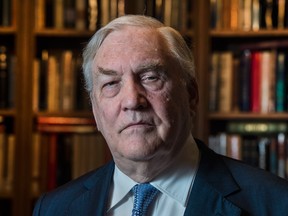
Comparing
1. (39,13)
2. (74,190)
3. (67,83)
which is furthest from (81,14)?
(74,190)

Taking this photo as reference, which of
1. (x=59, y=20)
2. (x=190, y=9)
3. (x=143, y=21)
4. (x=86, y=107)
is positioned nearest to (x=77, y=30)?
(x=59, y=20)

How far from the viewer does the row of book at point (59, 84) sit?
8.43ft

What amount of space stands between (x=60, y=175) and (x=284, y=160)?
1.00m

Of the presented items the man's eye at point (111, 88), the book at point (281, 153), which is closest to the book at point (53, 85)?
the book at point (281, 153)

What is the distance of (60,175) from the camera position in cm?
263

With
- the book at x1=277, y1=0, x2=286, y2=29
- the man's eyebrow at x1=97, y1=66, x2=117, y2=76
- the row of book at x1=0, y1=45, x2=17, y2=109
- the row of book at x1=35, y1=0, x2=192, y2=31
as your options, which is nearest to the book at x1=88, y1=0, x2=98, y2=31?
the row of book at x1=35, y1=0, x2=192, y2=31

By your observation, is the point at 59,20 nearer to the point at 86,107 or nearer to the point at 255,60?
the point at 86,107

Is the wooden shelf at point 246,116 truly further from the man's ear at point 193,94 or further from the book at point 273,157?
the man's ear at point 193,94

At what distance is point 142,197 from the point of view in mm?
1292

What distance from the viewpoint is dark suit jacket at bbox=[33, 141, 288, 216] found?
4.12 feet

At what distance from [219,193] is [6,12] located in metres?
1.61

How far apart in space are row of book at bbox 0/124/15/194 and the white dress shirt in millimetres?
1291

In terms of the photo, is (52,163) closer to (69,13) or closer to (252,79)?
(69,13)

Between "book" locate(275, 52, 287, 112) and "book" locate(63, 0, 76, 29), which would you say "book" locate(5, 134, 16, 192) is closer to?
"book" locate(63, 0, 76, 29)
